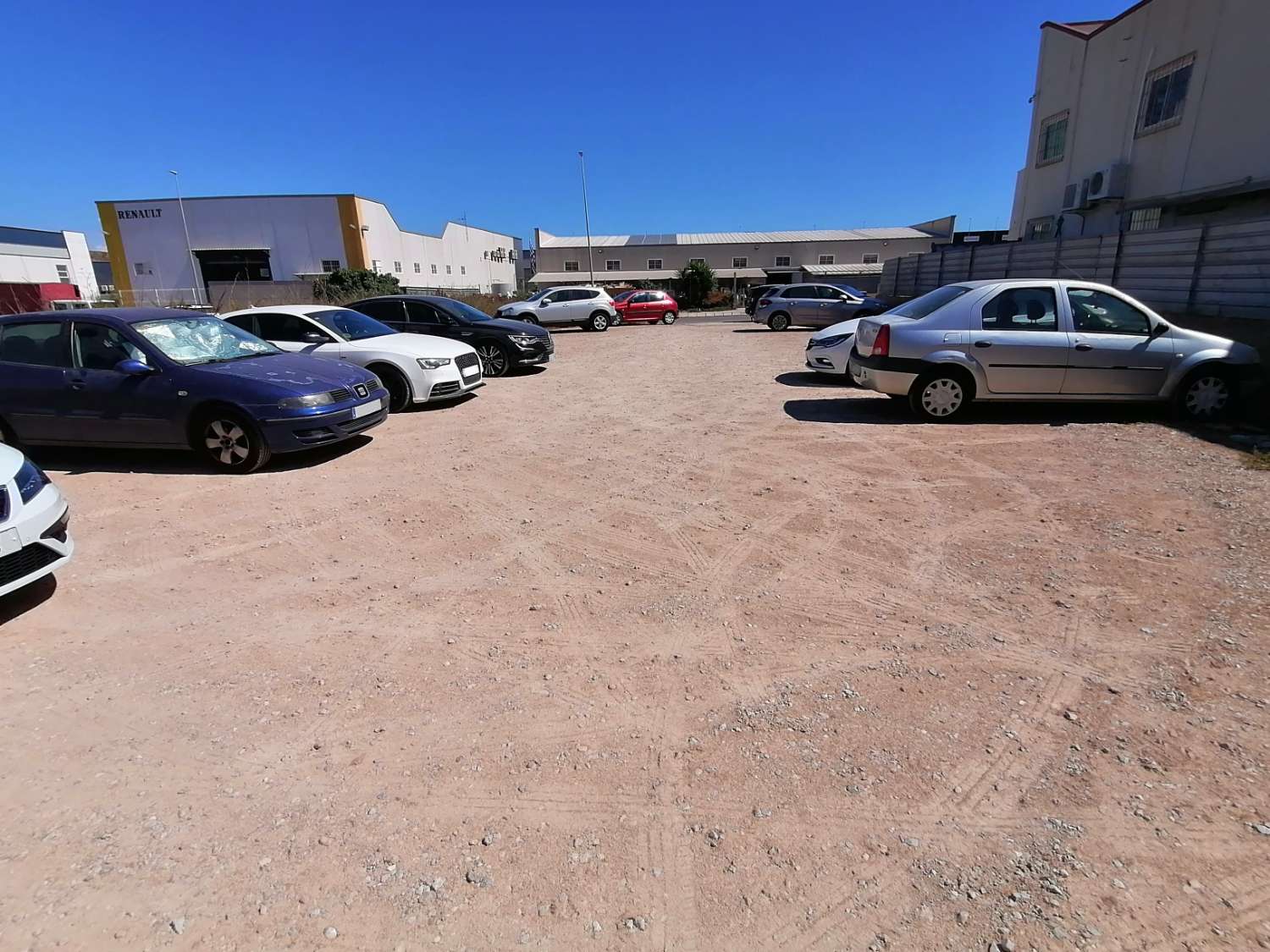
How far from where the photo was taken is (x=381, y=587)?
3957 mm

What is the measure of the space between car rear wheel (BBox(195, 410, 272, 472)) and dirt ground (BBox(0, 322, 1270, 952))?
2.87 feet

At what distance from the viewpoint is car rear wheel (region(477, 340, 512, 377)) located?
12.6 metres

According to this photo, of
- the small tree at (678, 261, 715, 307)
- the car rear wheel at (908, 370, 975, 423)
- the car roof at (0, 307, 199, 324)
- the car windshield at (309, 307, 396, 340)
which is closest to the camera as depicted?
A: the car roof at (0, 307, 199, 324)

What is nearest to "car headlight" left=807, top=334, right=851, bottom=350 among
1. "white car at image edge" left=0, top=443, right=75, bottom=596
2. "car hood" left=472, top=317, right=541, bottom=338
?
"car hood" left=472, top=317, right=541, bottom=338

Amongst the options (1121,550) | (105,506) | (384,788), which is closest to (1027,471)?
(1121,550)

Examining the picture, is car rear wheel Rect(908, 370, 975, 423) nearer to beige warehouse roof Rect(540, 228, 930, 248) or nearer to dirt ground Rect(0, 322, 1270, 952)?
dirt ground Rect(0, 322, 1270, 952)

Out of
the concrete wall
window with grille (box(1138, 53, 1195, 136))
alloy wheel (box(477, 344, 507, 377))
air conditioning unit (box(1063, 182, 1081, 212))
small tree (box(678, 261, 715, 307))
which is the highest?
window with grille (box(1138, 53, 1195, 136))

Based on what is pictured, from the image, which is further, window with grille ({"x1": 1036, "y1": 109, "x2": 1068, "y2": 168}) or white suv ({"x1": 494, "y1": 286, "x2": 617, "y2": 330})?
white suv ({"x1": 494, "y1": 286, "x2": 617, "y2": 330})

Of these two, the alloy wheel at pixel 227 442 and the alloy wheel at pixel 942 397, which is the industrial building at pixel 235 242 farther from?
the alloy wheel at pixel 942 397

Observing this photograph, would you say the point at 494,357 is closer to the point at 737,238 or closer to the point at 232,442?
the point at 232,442

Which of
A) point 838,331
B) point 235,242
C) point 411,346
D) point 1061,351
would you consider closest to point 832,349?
point 838,331

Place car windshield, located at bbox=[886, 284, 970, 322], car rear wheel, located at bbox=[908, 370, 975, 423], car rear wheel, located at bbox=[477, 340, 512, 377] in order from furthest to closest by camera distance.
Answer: car rear wheel, located at bbox=[477, 340, 512, 377], car windshield, located at bbox=[886, 284, 970, 322], car rear wheel, located at bbox=[908, 370, 975, 423]

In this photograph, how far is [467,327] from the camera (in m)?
12.4

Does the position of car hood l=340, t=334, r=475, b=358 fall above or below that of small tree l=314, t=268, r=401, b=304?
below
